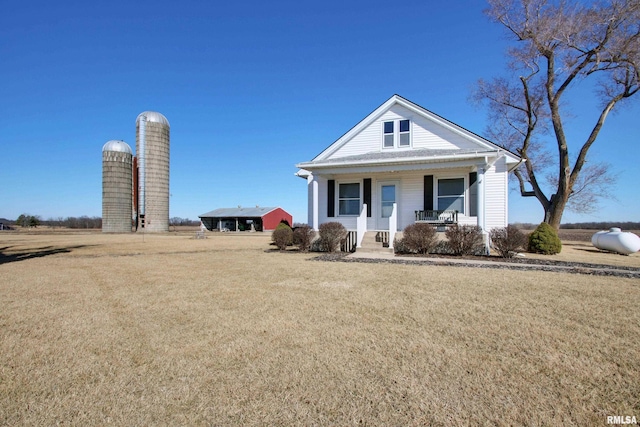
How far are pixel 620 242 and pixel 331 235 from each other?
1246cm

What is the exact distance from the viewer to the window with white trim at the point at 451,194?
45.0 ft

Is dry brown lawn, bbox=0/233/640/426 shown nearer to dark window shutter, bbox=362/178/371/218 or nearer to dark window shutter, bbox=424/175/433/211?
dark window shutter, bbox=424/175/433/211

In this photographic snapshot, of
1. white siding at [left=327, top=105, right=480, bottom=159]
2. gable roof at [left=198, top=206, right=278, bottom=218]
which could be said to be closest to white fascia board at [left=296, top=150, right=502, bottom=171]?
white siding at [left=327, top=105, right=480, bottom=159]

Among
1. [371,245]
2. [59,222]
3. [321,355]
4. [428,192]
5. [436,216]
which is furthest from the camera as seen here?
[59,222]

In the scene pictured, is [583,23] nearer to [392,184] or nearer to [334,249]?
[392,184]

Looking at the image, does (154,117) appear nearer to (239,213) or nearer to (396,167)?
(239,213)

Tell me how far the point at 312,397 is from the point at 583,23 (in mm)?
23216

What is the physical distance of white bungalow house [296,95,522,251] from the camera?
13.2m

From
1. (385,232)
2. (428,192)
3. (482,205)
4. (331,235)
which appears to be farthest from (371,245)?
(482,205)

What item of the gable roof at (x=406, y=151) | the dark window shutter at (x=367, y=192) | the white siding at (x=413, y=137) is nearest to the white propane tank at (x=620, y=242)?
the gable roof at (x=406, y=151)

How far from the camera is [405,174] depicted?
1450 centimetres

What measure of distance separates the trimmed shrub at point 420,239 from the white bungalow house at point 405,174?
67 cm

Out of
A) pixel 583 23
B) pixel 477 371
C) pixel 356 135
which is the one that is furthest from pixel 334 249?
pixel 583 23

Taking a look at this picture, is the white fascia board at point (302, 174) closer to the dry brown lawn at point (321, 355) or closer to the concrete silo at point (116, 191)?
the dry brown lawn at point (321, 355)
